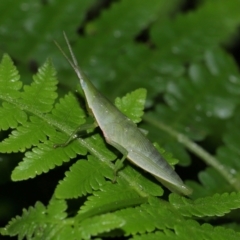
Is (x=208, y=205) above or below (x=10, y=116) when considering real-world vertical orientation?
below

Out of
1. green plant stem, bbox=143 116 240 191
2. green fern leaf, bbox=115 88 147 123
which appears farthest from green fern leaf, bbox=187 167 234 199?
green fern leaf, bbox=115 88 147 123

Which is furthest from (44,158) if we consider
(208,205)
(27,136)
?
(208,205)

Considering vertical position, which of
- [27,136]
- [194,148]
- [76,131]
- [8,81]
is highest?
[8,81]

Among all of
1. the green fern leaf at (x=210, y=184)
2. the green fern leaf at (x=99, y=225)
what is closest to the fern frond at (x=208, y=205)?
the green fern leaf at (x=99, y=225)

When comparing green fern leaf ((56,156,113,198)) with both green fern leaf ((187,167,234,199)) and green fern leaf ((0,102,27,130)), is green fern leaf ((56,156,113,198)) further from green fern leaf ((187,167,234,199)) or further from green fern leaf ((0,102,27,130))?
green fern leaf ((187,167,234,199))

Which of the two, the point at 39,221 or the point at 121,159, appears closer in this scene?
the point at 39,221

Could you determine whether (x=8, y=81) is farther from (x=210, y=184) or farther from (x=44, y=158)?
(x=210, y=184)
